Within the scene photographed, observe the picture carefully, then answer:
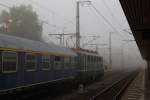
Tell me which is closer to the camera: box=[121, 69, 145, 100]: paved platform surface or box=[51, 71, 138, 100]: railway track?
box=[121, 69, 145, 100]: paved platform surface

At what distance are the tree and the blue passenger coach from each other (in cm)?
4218

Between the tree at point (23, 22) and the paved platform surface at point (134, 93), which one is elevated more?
the tree at point (23, 22)

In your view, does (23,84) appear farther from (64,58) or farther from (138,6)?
(64,58)

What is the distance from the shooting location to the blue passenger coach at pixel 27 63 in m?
11.7

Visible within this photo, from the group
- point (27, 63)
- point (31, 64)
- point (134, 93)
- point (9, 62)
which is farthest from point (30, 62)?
point (134, 93)

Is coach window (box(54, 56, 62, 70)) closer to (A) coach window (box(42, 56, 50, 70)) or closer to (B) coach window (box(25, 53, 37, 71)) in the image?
(A) coach window (box(42, 56, 50, 70))

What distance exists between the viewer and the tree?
60875 mm

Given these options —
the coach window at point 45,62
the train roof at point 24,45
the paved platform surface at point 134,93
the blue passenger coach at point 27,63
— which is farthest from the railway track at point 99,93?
the train roof at point 24,45

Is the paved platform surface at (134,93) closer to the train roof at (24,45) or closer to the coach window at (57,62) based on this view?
the coach window at (57,62)

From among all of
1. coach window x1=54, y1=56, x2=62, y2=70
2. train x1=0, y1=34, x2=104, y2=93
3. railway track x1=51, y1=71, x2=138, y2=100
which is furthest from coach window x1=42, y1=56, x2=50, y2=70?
railway track x1=51, y1=71, x2=138, y2=100

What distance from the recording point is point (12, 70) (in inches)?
480

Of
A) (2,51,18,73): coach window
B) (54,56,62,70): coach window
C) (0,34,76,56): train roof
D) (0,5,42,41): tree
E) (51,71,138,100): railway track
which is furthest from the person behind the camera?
(0,5,42,41): tree

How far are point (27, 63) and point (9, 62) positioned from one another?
1.68 m

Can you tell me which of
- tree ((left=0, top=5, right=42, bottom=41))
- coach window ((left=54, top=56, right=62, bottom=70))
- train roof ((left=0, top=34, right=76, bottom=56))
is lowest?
coach window ((left=54, top=56, right=62, bottom=70))
